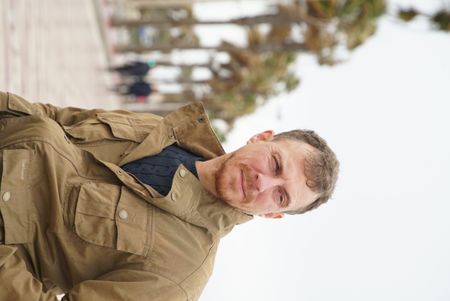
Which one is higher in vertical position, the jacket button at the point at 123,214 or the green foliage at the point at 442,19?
the jacket button at the point at 123,214

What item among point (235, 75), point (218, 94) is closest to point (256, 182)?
point (235, 75)

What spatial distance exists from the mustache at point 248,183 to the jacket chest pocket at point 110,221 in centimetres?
69

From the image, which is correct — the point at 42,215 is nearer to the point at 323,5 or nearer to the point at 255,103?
the point at 323,5

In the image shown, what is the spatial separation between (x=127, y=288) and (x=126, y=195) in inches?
21.4

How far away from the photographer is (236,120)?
85.9 feet

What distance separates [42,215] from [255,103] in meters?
20.7

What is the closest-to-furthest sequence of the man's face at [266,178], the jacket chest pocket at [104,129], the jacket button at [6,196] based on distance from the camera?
1. the jacket button at [6,196]
2. the jacket chest pocket at [104,129]
3. the man's face at [266,178]

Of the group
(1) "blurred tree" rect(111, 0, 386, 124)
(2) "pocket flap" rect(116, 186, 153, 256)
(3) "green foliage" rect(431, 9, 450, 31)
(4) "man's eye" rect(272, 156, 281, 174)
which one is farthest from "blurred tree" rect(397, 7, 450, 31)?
(2) "pocket flap" rect(116, 186, 153, 256)

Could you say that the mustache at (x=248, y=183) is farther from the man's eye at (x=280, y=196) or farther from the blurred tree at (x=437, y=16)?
the blurred tree at (x=437, y=16)

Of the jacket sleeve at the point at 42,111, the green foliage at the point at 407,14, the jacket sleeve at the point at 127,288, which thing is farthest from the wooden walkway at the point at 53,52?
the green foliage at the point at 407,14

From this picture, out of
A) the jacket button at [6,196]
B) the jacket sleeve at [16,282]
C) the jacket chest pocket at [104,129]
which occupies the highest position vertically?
the jacket chest pocket at [104,129]

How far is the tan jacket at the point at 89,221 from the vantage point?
8.49 ft

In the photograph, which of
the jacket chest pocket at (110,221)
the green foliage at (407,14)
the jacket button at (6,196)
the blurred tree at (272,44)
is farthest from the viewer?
the blurred tree at (272,44)

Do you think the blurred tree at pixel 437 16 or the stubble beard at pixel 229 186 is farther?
the blurred tree at pixel 437 16
